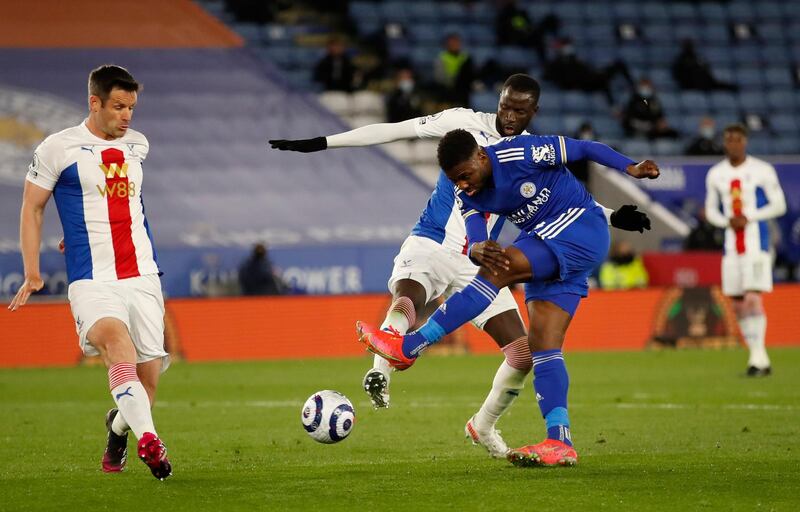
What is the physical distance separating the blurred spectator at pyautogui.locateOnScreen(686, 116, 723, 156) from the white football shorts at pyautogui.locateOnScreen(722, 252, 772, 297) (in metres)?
9.09

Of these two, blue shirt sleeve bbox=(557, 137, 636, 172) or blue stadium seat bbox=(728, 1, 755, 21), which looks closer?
blue shirt sleeve bbox=(557, 137, 636, 172)

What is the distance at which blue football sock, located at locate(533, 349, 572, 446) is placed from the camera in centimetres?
716

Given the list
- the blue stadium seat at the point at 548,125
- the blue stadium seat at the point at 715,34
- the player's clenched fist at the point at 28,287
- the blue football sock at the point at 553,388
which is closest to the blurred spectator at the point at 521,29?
the blue stadium seat at the point at 548,125

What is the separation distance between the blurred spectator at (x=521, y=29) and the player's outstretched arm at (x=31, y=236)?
19253 millimetres

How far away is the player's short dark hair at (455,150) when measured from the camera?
22.4 ft

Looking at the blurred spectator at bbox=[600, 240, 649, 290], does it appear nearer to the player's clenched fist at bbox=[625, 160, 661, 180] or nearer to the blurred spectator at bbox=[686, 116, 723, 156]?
the blurred spectator at bbox=[686, 116, 723, 156]

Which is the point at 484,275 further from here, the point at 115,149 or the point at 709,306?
the point at 709,306

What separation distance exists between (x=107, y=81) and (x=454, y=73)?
56.9 ft

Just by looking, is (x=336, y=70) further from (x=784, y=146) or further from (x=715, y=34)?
(x=784, y=146)

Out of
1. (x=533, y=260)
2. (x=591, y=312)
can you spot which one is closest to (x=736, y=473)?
(x=533, y=260)

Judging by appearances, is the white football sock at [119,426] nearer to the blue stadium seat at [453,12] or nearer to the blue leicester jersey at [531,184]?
the blue leicester jersey at [531,184]

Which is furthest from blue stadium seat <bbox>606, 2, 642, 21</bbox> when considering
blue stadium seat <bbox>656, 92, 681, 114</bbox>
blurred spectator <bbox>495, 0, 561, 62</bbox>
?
blue stadium seat <bbox>656, 92, 681, 114</bbox>

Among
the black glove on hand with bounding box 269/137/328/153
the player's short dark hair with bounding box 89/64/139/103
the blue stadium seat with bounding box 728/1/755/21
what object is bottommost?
the black glove on hand with bounding box 269/137/328/153

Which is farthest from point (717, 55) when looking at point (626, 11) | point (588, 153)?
point (588, 153)
